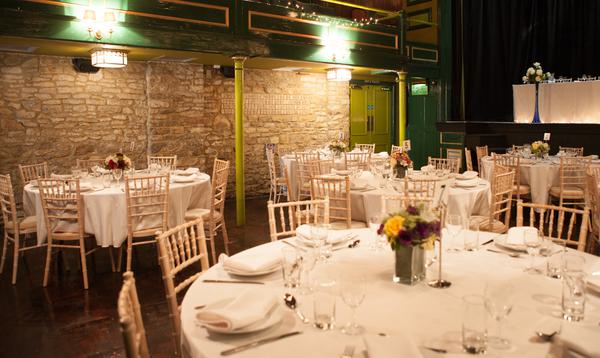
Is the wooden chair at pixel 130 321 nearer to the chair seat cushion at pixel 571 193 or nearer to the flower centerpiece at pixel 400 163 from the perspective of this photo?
the flower centerpiece at pixel 400 163

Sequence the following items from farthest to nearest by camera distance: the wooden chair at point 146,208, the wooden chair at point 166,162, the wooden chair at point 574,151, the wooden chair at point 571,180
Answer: the wooden chair at point 574,151, the wooden chair at point 166,162, the wooden chair at point 571,180, the wooden chair at point 146,208

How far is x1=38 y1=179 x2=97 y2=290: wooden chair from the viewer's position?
493 cm

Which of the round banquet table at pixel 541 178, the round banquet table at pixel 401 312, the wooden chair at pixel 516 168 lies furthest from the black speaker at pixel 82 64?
the round banquet table at pixel 401 312

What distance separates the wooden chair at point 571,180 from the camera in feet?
A: 22.6

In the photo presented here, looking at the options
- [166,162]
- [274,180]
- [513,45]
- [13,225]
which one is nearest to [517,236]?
[13,225]

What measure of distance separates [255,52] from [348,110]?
456cm

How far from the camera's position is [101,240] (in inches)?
204

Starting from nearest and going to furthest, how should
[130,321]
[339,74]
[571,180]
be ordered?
1. [130,321]
2. [571,180]
3. [339,74]

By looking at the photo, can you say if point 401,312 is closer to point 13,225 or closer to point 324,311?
point 324,311

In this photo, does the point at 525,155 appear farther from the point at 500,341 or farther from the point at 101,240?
the point at 500,341

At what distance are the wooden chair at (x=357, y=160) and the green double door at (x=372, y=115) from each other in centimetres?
341

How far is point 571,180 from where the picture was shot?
734 cm

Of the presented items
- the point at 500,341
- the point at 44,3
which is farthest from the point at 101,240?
the point at 500,341

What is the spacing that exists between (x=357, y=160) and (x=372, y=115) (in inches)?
191
